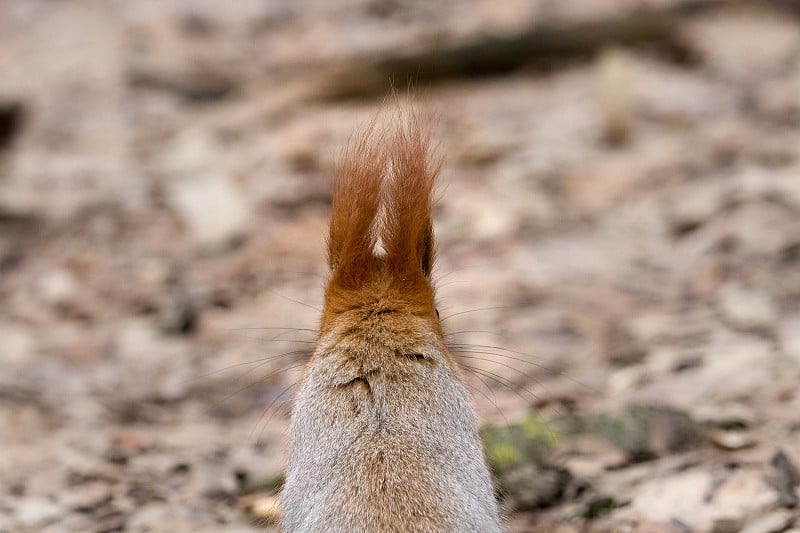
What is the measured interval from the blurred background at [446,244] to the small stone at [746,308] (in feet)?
0.04

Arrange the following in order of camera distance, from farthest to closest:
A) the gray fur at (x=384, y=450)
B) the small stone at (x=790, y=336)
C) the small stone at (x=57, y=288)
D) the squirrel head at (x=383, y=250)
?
1. the small stone at (x=57, y=288)
2. the small stone at (x=790, y=336)
3. the squirrel head at (x=383, y=250)
4. the gray fur at (x=384, y=450)

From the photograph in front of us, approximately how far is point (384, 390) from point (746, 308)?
8.21ft

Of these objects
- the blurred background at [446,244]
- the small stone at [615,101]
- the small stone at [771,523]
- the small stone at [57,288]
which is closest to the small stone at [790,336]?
the blurred background at [446,244]

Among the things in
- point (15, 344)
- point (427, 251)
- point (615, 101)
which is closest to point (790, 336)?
point (427, 251)

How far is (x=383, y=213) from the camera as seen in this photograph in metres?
2.61

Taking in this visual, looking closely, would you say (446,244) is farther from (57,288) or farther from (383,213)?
(383,213)

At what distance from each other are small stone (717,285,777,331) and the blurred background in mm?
14

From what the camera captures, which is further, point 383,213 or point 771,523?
point 771,523

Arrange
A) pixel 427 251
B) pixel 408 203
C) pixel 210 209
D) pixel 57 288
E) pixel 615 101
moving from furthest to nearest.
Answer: pixel 615 101 < pixel 210 209 < pixel 57 288 < pixel 427 251 < pixel 408 203

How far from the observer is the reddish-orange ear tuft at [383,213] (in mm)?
2543

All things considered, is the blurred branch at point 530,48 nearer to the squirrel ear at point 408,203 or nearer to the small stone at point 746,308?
the small stone at point 746,308

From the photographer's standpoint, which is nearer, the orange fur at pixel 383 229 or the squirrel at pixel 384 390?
the squirrel at pixel 384 390

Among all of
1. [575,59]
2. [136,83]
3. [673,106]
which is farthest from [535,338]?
[136,83]

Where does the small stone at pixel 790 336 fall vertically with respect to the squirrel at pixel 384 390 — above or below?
above
